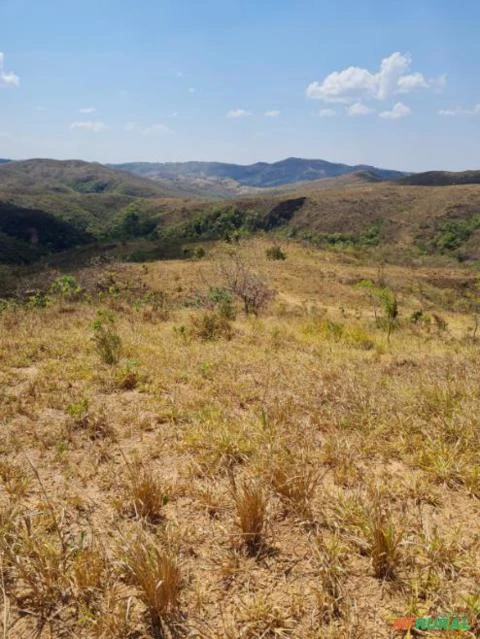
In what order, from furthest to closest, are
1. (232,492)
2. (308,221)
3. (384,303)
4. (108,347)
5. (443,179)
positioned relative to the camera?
1. (443,179)
2. (308,221)
3. (384,303)
4. (108,347)
5. (232,492)

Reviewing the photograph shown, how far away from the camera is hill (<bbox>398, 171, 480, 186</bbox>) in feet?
475

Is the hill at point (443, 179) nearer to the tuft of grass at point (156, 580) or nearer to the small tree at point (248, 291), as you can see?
the small tree at point (248, 291)

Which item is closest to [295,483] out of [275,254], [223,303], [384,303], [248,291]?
[223,303]

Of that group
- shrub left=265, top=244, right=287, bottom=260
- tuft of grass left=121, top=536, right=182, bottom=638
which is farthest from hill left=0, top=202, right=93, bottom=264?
tuft of grass left=121, top=536, right=182, bottom=638

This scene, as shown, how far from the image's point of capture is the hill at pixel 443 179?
14475 cm

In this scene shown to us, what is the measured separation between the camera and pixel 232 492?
275cm

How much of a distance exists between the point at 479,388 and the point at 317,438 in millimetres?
1886

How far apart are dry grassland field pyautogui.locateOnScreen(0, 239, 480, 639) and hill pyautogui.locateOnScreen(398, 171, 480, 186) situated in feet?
521

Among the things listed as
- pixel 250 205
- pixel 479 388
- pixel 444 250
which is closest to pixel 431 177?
pixel 250 205

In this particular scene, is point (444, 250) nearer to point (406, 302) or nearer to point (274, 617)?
point (406, 302)

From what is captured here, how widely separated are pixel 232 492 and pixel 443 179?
172 m

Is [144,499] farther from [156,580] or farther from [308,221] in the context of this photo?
[308,221]

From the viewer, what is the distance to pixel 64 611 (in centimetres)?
206

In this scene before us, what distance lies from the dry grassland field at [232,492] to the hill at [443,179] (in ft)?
521
